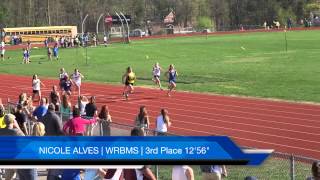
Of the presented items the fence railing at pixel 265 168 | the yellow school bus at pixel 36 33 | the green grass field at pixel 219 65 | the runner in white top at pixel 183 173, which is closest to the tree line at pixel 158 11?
the yellow school bus at pixel 36 33

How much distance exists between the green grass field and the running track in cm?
258

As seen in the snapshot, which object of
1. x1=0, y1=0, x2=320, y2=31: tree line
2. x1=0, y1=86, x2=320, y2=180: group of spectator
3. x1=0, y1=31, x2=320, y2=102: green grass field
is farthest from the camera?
x1=0, y1=0, x2=320, y2=31: tree line

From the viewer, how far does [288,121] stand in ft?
72.1

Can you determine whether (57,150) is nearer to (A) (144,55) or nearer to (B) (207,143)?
(B) (207,143)

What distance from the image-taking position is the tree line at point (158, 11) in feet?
390

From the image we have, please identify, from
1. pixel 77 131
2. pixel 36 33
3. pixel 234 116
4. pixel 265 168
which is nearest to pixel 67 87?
Answer: pixel 234 116

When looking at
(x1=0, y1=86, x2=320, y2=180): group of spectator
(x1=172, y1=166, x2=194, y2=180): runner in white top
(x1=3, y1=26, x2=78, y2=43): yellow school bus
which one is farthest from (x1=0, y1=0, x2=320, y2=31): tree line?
(x1=172, y1=166, x2=194, y2=180): runner in white top

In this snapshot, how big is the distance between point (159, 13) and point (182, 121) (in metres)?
109

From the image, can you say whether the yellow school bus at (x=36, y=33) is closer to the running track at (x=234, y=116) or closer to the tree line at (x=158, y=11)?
the tree line at (x=158, y=11)

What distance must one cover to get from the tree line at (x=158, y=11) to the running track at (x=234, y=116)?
87534 mm

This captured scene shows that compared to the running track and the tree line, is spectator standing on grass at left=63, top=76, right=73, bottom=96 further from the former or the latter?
the tree line

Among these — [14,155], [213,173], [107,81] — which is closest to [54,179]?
[213,173]

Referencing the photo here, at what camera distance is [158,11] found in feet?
432

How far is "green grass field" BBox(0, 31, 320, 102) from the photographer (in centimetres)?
3269
